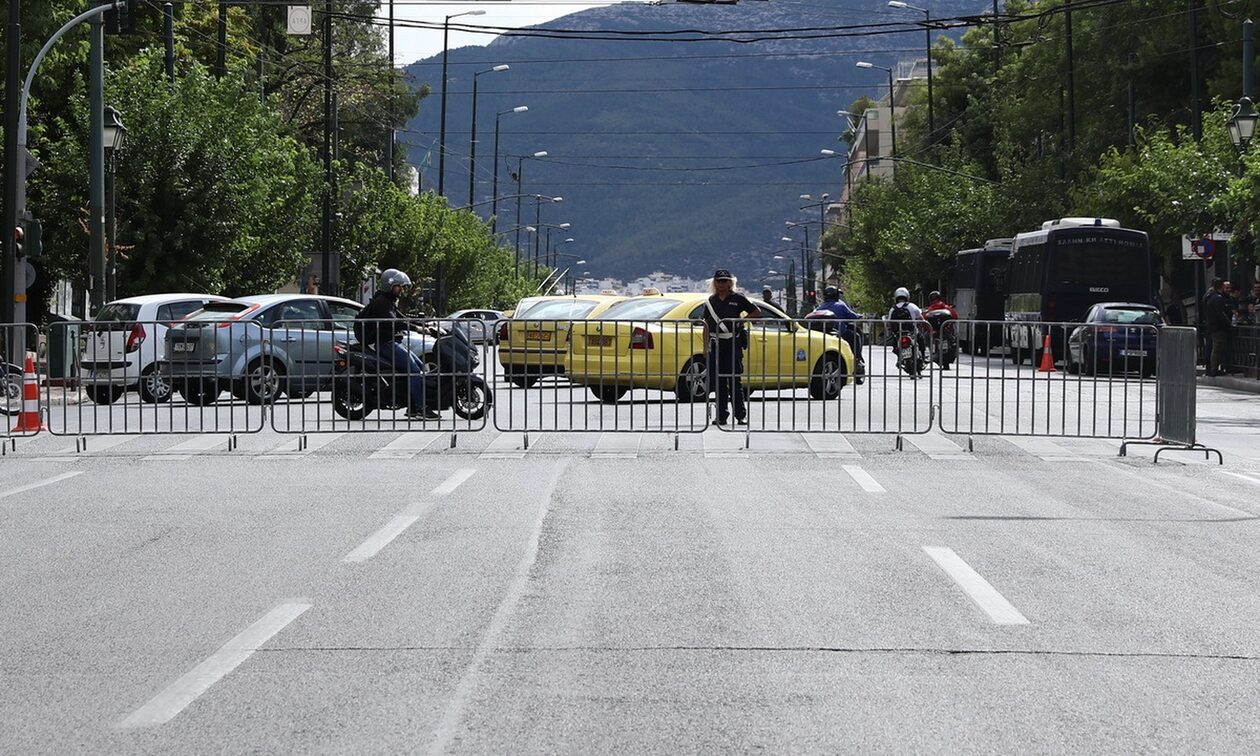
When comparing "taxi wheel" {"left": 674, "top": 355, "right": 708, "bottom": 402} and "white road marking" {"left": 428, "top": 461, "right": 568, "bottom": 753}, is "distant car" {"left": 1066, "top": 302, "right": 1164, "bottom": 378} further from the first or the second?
"white road marking" {"left": 428, "top": 461, "right": 568, "bottom": 753}

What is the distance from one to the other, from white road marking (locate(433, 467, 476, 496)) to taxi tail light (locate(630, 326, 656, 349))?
4.79 m

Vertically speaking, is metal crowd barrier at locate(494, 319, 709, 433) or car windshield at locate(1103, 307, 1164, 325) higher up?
car windshield at locate(1103, 307, 1164, 325)

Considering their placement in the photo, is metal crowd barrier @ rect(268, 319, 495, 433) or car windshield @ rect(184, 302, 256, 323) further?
car windshield @ rect(184, 302, 256, 323)

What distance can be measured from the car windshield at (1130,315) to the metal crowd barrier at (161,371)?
80.9 feet

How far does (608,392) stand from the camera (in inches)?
765

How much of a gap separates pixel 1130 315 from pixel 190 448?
2651 cm

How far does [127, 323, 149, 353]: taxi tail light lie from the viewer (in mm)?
18234

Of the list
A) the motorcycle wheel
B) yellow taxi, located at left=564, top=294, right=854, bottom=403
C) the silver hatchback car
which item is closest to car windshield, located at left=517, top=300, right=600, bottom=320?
the motorcycle wheel

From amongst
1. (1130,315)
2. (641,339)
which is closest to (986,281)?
(1130,315)

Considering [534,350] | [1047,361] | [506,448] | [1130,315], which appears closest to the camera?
[506,448]

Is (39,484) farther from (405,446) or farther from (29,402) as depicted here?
(29,402)

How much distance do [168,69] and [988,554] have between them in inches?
1264

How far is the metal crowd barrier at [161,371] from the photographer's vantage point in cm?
1861

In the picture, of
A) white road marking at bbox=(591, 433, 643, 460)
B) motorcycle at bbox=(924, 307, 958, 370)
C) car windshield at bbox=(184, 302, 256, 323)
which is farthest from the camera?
car windshield at bbox=(184, 302, 256, 323)
